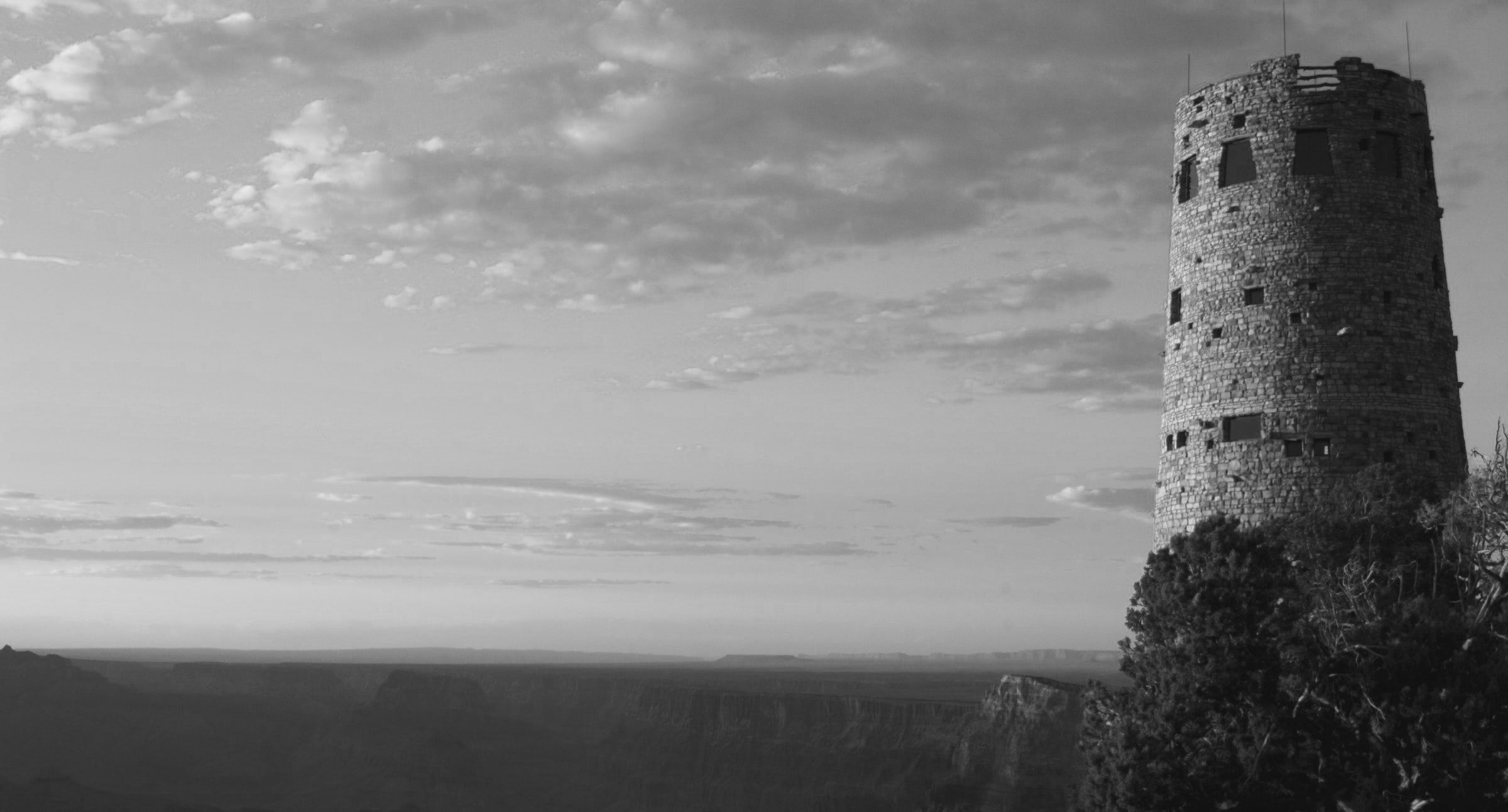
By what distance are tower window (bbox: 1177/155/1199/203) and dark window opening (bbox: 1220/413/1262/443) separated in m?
7.45

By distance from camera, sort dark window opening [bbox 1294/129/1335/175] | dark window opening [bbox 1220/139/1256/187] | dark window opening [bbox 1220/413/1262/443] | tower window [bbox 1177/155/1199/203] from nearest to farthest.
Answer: dark window opening [bbox 1220/413/1262/443] → dark window opening [bbox 1294/129/1335/175] → dark window opening [bbox 1220/139/1256/187] → tower window [bbox 1177/155/1199/203]

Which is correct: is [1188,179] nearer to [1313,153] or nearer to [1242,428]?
[1313,153]

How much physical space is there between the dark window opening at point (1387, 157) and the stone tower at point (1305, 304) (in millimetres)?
50

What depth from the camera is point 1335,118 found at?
49156mm

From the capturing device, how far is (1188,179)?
5159cm

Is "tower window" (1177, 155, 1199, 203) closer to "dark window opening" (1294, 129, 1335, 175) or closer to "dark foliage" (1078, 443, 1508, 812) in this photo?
"dark window opening" (1294, 129, 1335, 175)

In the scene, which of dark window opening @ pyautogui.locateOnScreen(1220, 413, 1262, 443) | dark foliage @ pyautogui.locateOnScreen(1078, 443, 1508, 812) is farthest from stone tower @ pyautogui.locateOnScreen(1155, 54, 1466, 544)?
dark foliage @ pyautogui.locateOnScreen(1078, 443, 1508, 812)

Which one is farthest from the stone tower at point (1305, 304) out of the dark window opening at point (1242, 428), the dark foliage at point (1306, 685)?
the dark foliage at point (1306, 685)

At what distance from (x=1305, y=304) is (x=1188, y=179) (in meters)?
6.07

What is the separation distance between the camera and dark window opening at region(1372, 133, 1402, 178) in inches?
1930

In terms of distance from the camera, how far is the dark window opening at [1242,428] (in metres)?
48.2

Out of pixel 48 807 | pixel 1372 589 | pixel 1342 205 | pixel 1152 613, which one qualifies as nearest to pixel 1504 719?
pixel 1372 589

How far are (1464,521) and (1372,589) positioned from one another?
3278 millimetres

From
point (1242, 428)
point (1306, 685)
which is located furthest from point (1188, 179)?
point (1306, 685)
